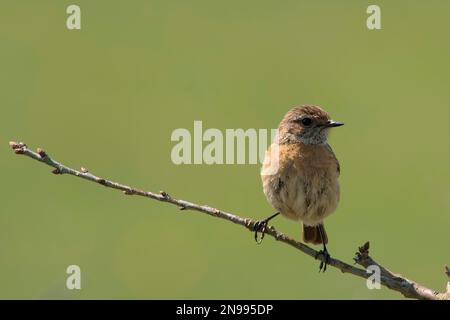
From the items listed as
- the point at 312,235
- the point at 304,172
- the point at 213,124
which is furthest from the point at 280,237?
the point at 213,124

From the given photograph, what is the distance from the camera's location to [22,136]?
39.5ft

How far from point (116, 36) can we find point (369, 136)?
16.5 ft

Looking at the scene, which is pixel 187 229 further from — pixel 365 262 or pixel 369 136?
pixel 365 262

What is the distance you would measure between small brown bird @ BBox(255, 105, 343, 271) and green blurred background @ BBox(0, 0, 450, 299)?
56.1 inches

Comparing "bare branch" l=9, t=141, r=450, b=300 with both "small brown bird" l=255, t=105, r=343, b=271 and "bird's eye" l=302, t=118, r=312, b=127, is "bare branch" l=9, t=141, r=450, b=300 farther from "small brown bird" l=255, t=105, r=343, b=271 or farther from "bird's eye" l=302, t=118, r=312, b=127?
"bird's eye" l=302, t=118, r=312, b=127

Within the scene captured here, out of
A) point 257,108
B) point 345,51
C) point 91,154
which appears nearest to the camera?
point 91,154

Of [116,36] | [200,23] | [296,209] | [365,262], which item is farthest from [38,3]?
[365,262]

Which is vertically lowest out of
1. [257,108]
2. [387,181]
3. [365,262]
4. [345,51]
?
[365,262]

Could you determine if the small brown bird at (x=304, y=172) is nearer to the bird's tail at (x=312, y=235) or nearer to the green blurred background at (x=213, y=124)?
the bird's tail at (x=312, y=235)

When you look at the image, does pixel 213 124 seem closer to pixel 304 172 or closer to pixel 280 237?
pixel 304 172

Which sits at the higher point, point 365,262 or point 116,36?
point 116,36

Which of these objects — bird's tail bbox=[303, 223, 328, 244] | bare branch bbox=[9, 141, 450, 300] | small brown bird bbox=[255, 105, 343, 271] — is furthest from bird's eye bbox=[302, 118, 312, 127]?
bare branch bbox=[9, 141, 450, 300]

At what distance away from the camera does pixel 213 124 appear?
12164 millimetres

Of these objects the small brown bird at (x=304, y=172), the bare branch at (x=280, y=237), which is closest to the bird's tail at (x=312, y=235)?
the small brown bird at (x=304, y=172)
